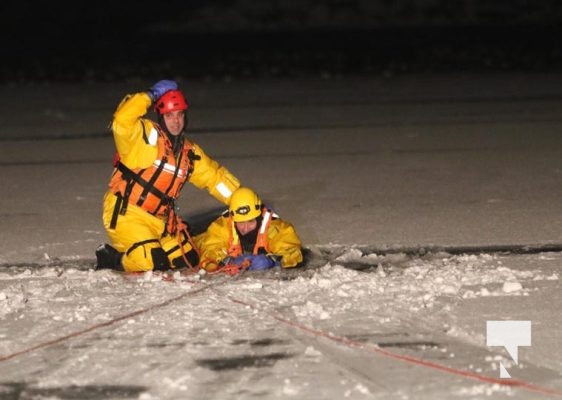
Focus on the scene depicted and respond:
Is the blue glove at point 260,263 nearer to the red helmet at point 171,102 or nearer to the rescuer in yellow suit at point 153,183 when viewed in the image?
the rescuer in yellow suit at point 153,183

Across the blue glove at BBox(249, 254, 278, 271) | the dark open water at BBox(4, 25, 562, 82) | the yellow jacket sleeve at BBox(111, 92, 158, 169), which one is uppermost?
the dark open water at BBox(4, 25, 562, 82)

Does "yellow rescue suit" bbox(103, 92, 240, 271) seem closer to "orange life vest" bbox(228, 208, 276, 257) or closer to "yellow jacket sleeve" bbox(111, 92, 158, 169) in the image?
"yellow jacket sleeve" bbox(111, 92, 158, 169)

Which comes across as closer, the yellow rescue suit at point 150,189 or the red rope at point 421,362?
the red rope at point 421,362

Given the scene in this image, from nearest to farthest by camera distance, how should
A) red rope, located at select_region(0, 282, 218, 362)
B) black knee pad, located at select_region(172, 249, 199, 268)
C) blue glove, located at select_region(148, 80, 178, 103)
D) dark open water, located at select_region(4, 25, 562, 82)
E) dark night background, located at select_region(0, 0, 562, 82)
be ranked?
1. red rope, located at select_region(0, 282, 218, 362)
2. blue glove, located at select_region(148, 80, 178, 103)
3. black knee pad, located at select_region(172, 249, 199, 268)
4. dark open water, located at select_region(4, 25, 562, 82)
5. dark night background, located at select_region(0, 0, 562, 82)

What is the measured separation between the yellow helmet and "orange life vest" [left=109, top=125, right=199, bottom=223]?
456mm

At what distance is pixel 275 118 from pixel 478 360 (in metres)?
10.3

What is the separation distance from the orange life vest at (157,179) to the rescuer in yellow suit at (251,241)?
43 cm

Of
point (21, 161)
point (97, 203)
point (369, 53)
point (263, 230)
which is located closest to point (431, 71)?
point (369, 53)

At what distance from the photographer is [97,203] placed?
1073cm

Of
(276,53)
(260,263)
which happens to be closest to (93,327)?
(260,263)

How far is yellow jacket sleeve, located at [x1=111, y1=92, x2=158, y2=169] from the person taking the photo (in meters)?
7.86

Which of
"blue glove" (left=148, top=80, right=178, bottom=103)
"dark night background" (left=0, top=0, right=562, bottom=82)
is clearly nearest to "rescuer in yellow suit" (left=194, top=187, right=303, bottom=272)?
"blue glove" (left=148, top=80, right=178, bottom=103)

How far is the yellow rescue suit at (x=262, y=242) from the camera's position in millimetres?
8219

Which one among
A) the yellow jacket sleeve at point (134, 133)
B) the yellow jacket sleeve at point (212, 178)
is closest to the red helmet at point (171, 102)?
the yellow jacket sleeve at point (134, 133)
